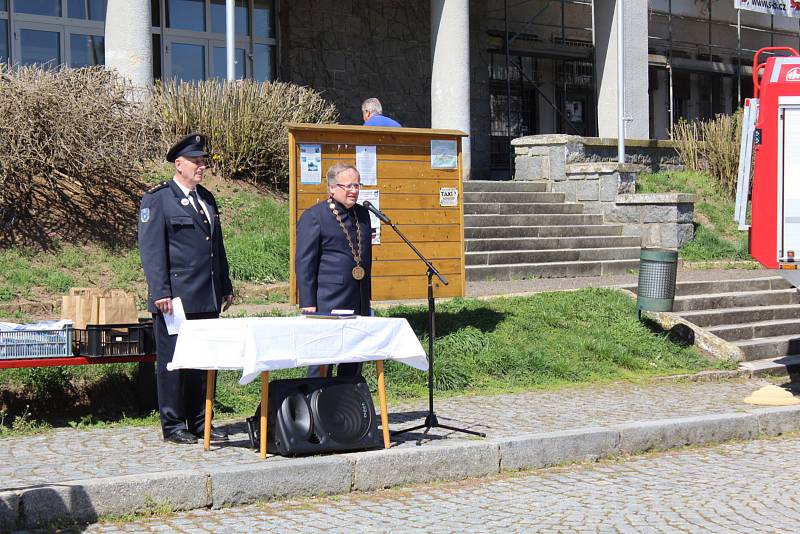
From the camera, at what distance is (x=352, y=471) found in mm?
6961

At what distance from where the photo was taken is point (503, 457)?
7598 millimetres

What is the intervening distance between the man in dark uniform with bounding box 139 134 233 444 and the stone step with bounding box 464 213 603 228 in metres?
8.29

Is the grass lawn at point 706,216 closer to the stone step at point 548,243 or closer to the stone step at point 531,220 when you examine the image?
the stone step at point 548,243

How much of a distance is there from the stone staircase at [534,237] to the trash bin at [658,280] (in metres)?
2.87

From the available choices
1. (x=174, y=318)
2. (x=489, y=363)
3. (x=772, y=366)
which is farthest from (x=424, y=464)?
(x=772, y=366)

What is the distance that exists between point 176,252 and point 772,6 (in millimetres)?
21959

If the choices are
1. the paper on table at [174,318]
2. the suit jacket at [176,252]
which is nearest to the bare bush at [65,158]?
the suit jacket at [176,252]

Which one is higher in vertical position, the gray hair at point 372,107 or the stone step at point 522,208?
the gray hair at point 372,107

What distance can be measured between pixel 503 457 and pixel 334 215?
6.86 ft

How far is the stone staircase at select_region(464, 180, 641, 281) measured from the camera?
50.5 feet

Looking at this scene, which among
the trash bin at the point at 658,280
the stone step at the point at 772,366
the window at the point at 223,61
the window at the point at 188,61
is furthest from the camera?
the window at the point at 223,61

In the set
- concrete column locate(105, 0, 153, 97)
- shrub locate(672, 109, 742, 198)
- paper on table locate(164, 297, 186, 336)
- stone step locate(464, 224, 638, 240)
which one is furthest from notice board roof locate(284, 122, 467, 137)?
shrub locate(672, 109, 742, 198)

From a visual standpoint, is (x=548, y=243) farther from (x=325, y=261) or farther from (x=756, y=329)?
(x=325, y=261)

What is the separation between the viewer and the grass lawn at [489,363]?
8.72 m
